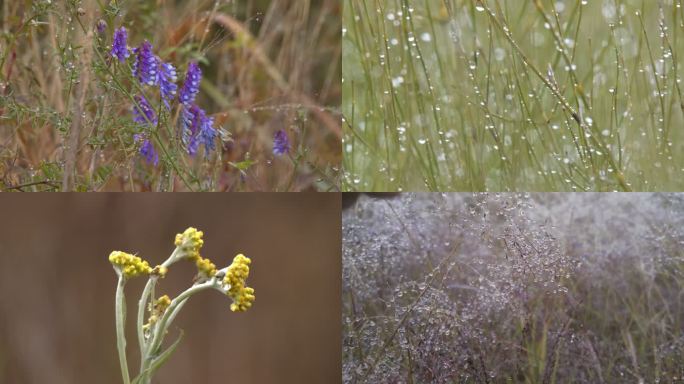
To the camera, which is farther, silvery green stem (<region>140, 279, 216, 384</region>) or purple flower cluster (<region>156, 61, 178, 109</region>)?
purple flower cluster (<region>156, 61, 178, 109</region>)

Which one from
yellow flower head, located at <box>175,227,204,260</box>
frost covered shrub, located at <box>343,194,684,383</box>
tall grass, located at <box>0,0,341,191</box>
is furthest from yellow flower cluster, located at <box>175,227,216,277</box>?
frost covered shrub, located at <box>343,194,684,383</box>

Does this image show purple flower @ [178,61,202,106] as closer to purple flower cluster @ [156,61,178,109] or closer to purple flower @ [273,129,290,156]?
purple flower cluster @ [156,61,178,109]

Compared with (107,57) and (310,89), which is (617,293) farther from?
(107,57)

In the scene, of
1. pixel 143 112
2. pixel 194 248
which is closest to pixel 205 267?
pixel 194 248

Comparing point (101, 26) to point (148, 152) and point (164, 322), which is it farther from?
point (164, 322)

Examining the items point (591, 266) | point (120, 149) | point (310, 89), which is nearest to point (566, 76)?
point (591, 266)
